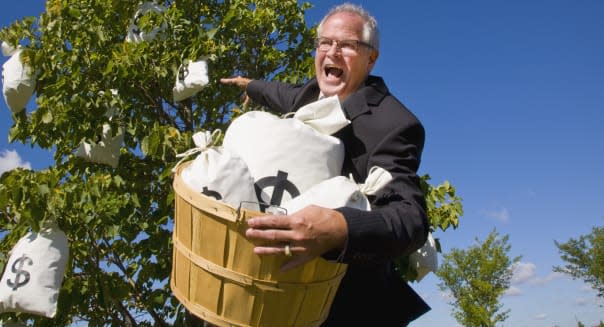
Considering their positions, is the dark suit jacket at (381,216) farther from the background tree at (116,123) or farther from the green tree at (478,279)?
the green tree at (478,279)

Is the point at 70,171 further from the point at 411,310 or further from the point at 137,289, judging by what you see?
the point at 411,310

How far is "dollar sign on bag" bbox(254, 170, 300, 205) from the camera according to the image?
1.84 m

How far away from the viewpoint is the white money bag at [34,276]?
3170 mm

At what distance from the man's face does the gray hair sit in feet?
0.09

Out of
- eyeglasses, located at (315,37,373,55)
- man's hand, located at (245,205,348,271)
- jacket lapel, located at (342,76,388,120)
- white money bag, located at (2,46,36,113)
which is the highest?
white money bag, located at (2,46,36,113)

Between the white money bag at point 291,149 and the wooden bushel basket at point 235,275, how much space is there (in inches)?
10.8

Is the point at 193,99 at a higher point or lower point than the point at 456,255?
lower

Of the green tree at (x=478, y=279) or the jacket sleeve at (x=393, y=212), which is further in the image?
the green tree at (x=478, y=279)

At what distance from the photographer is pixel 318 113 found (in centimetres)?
202

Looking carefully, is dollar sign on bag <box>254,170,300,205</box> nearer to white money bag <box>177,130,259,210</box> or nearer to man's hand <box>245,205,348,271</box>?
white money bag <box>177,130,259,210</box>

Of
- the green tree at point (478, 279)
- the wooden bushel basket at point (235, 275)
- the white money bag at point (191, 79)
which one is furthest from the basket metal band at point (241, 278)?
the green tree at point (478, 279)

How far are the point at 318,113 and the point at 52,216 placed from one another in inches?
97.1

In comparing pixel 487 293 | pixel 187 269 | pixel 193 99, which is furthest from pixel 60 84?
pixel 487 293

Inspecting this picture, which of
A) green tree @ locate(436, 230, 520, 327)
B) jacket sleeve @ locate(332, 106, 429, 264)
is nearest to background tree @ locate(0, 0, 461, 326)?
jacket sleeve @ locate(332, 106, 429, 264)
